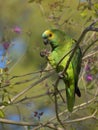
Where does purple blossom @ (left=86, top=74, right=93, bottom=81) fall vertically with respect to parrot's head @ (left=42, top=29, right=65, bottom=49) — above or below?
below

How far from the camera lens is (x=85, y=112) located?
4066 millimetres

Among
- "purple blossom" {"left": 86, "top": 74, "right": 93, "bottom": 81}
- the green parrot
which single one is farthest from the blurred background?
the green parrot

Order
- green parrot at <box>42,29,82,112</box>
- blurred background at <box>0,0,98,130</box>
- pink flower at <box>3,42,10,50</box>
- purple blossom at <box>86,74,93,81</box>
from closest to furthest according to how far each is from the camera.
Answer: green parrot at <box>42,29,82,112</box>, blurred background at <box>0,0,98,130</box>, pink flower at <box>3,42,10,50</box>, purple blossom at <box>86,74,93,81</box>

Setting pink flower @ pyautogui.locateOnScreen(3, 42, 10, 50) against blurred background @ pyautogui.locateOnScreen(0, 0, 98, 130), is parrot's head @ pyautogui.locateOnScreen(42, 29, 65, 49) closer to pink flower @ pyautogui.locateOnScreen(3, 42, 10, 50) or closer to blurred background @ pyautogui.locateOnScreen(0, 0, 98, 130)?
blurred background @ pyautogui.locateOnScreen(0, 0, 98, 130)

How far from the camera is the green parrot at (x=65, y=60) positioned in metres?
2.57

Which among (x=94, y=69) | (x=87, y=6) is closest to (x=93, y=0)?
(x=87, y=6)

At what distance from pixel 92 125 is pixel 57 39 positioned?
2.30 metres

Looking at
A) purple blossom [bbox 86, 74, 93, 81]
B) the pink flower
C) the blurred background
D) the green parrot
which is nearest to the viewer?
the green parrot

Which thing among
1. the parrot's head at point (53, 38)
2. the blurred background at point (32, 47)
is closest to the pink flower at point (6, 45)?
the blurred background at point (32, 47)

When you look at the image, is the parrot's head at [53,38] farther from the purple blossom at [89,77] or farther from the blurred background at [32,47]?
the purple blossom at [89,77]

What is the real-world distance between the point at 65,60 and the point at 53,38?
190 mm

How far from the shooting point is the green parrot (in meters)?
2.57

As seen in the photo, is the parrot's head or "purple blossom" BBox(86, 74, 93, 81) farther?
"purple blossom" BBox(86, 74, 93, 81)

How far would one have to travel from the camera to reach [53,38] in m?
2.68
